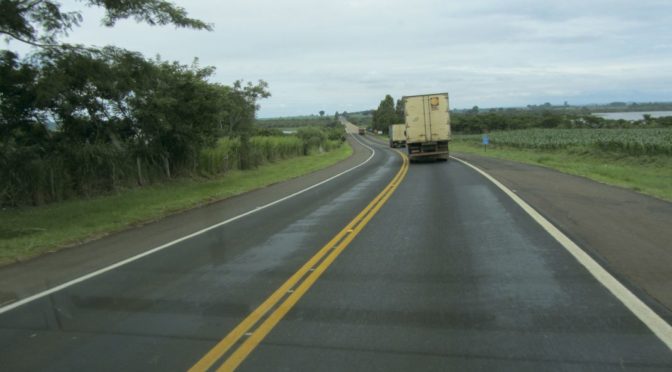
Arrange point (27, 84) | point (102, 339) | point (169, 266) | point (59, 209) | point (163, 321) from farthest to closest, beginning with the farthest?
point (27, 84) < point (59, 209) < point (169, 266) < point (163, 321) < point (102, 339)

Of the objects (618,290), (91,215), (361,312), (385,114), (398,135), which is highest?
(385,114)

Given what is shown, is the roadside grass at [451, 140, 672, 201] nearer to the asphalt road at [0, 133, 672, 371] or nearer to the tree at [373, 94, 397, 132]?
the asphalt road at [0, 133, 672, 371]

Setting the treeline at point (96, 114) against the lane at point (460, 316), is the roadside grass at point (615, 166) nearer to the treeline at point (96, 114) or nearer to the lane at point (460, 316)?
the lane at point (460, 316)

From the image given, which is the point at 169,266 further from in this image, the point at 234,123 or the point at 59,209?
the point at 234,123

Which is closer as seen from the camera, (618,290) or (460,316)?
(460,316)

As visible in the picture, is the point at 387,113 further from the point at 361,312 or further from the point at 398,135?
the point at 361,312

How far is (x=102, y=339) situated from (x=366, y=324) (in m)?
2.35

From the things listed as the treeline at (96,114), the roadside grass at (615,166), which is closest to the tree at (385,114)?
the roadside grass at (615,166)

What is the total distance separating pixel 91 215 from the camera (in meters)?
13.7

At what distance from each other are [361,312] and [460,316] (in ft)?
3.09

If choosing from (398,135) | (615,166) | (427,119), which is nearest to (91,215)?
(427,119)

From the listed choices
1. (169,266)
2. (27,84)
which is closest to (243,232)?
(169,266)

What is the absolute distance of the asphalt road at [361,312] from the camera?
442cm

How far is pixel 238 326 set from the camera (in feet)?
17.1
